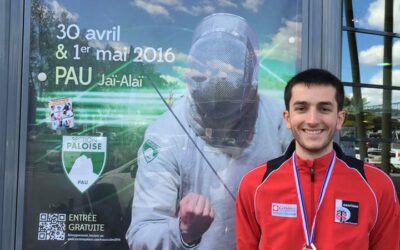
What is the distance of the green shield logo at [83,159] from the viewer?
267 cm

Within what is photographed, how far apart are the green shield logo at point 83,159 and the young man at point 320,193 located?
1.04 m

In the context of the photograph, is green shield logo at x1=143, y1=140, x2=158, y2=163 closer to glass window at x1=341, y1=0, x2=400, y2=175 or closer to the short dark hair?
the short dark hair

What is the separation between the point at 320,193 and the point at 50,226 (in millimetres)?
1537

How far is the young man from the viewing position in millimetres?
1854

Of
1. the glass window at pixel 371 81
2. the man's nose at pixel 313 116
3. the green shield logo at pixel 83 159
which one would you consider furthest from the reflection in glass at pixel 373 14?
the green shield logo at pixel 83 159

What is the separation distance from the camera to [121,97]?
270cm

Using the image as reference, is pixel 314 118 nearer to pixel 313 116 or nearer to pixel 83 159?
pixel 313 116

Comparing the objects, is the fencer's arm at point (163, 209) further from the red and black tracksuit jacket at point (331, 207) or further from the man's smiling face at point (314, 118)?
the man's smiling face at point (314, 118)

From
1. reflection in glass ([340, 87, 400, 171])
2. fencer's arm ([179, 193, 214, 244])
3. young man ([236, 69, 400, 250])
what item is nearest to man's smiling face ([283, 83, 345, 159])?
young man ([236, 69, 400, 250])

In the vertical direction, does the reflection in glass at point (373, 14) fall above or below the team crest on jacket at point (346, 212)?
above

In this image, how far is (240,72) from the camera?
277 cm

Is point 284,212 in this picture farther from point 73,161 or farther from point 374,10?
point 374,10

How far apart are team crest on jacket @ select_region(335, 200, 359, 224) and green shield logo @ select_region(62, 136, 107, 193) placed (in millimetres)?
1344

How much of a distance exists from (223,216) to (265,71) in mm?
856
